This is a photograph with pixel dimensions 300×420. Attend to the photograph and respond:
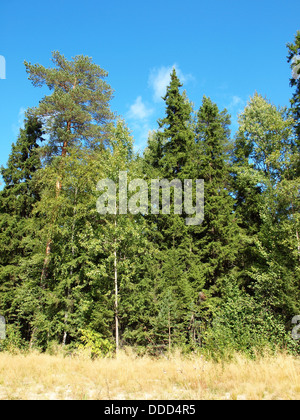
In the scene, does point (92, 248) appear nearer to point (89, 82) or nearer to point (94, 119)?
point (94, 119)

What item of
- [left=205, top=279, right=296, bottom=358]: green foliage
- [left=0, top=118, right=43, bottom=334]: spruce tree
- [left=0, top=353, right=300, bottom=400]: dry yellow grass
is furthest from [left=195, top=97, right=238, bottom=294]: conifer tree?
[left=0, top=118, right=43, bottom=334]: spruce tree

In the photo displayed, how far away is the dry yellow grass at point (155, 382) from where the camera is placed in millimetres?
4124

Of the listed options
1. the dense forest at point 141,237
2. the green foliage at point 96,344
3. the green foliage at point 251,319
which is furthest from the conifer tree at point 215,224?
the green foliage at point 96,344

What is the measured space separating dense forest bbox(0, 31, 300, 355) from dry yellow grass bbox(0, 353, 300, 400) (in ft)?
10.3

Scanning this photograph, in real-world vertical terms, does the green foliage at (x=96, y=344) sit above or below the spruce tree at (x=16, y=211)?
below

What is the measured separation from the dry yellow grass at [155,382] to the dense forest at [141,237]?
10.3 ft

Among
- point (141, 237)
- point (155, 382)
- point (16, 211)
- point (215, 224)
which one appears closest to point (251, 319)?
point (215, 224)

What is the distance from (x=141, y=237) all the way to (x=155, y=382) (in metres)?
7.79

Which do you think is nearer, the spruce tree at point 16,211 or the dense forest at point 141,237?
the dense forest at point 141,237

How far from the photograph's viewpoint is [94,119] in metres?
18.0

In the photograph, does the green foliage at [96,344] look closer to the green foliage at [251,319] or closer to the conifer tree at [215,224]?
the green foliage at [251,319]

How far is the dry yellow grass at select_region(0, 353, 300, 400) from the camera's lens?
4.12m

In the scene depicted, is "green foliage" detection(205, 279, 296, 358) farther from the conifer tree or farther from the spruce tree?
the spruce tree

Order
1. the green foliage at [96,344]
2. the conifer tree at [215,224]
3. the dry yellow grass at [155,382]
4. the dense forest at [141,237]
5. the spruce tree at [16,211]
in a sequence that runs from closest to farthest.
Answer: the dry yellow grass at [155,382]
the green foliage at [96,344]
the dense forest at [141,237]
the conifer tree at [215,224]
the spruce tree at [16,211]
